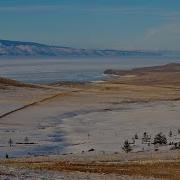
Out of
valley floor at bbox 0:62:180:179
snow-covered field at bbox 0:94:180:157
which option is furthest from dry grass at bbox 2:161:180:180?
snow-covered field at bbox 0:94:180:157

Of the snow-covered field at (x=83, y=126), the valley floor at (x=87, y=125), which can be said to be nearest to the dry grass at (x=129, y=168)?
the valley floor at (x=87, y=125)

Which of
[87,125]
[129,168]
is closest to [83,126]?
[87,125]

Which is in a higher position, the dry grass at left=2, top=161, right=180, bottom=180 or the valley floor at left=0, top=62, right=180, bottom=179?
the valley floor at left=0, top=62, right=180, bottom=179

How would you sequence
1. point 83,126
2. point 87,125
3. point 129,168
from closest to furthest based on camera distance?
point 129,168, point 83,126, point 87,125

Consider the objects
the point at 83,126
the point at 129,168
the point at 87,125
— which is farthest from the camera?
the point at 87,125

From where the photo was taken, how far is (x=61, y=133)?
4116 centimetres

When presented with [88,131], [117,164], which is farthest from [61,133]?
→ [117,164]

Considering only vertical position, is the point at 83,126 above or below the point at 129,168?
above

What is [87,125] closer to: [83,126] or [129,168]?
[83,126]

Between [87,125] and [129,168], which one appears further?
[87,125]

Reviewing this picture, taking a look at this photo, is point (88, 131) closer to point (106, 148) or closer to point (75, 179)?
point (106, 148)

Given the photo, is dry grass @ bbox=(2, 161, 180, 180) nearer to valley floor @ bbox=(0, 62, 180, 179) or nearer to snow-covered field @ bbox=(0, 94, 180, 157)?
valley floor @ bbox=(0, 62, 180, 179)

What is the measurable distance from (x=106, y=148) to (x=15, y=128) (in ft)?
35.7

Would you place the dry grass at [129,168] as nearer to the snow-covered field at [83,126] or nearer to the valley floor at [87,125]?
the valley floor at [87,125]
